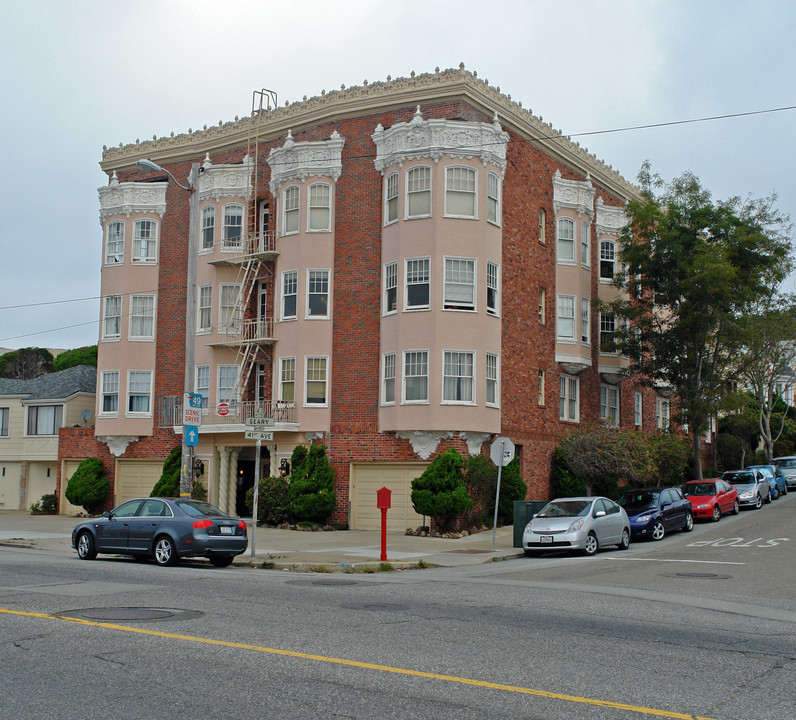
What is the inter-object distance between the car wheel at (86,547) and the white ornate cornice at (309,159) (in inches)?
614

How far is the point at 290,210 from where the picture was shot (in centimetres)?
3089

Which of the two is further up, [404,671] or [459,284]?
[459,284]

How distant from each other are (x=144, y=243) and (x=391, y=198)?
1136 centimetres

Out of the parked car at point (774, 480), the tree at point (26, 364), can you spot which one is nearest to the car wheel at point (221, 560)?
the parked car at point (774, 480)

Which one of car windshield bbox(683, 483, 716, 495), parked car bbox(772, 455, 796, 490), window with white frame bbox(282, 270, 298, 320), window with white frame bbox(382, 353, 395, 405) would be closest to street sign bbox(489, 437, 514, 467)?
window with white frame bbox(382, 353, 395, 405)

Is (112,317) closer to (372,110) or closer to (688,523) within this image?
(372,110)

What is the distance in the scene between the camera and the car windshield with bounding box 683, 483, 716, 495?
30.3 meters

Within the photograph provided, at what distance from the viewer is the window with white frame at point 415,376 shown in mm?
27547

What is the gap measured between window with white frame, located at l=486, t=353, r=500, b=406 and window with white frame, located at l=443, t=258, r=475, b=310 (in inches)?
71.9

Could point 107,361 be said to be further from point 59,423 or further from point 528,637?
point 528,637

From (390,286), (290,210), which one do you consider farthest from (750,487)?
(290,210)

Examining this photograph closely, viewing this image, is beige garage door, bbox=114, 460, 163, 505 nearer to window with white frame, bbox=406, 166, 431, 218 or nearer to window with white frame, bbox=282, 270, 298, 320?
window with white frame, bbox=282, 270, 298, 320

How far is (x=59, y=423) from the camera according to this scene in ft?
131

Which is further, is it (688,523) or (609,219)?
(609,219)
